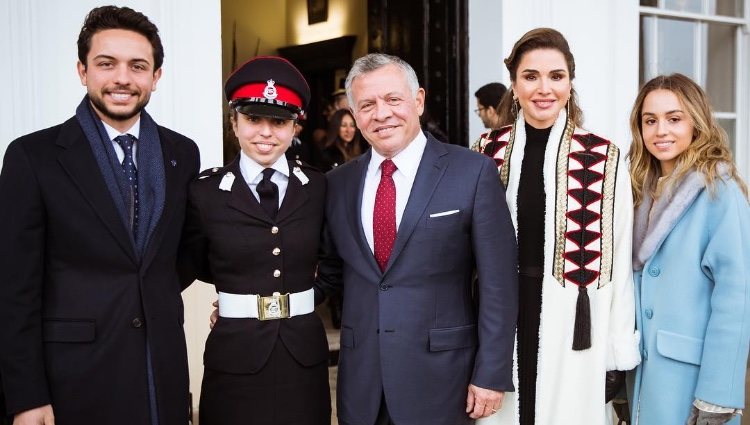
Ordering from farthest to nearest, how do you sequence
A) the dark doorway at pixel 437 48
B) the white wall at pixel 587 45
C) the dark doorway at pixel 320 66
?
the dark doorway at pixel 320 66, the dark doorway at pixel 437 48, the white wall at pixel 587 45

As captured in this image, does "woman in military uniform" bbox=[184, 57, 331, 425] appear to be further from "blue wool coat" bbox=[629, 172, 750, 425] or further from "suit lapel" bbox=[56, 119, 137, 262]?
"blue wool coat" bbox=[629, 172, 750, 425]

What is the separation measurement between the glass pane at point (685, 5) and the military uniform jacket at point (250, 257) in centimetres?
364

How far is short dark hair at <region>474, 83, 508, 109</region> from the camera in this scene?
4098mm

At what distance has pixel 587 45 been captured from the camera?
446 centimetres

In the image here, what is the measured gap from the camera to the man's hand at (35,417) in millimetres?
1844

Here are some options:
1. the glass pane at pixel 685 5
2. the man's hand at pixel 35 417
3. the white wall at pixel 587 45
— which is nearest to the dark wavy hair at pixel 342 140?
the white wall at pixel 587 45

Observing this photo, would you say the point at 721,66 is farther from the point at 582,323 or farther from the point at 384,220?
the point at 384,220

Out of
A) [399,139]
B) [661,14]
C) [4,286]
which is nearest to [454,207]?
[399,139]

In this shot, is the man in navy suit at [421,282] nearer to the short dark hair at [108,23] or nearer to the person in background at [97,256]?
the person in background at [97,256]

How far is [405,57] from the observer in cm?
484

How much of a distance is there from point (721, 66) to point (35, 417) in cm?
486

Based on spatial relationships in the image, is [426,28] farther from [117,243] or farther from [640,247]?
[117,243]

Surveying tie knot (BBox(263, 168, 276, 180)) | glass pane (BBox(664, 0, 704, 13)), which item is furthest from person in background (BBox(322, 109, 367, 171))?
tie knot (BBox(263, 168, 276, 180))

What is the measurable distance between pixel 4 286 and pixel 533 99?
1.63m
